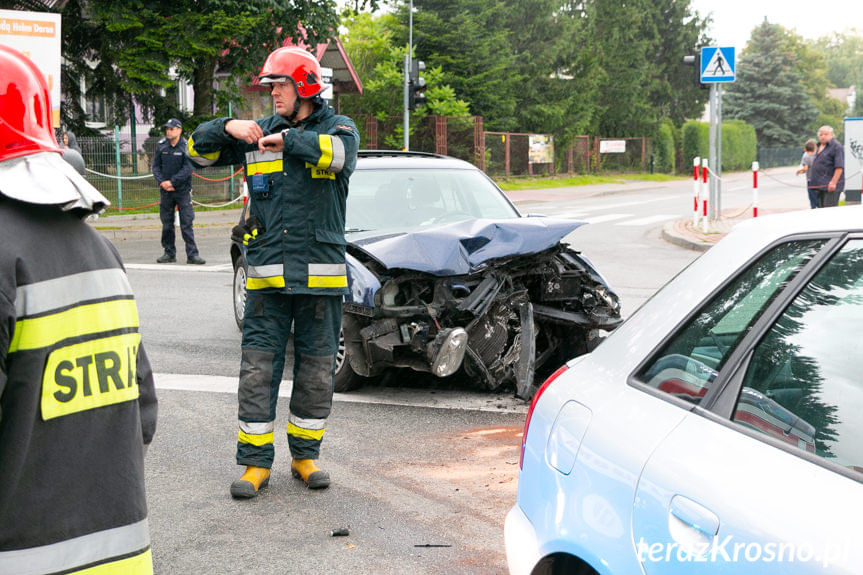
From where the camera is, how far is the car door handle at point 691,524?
6.18 ft

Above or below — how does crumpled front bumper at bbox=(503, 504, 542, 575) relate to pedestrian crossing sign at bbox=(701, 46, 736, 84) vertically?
below

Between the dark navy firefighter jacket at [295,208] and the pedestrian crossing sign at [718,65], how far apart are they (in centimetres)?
1418

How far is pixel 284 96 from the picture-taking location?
473cm

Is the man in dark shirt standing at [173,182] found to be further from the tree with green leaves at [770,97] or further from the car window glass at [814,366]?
the tree with green leaves at [770,97]

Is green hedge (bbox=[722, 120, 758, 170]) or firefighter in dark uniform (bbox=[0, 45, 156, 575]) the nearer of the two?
firefighter in dark uniform (bbox=[0, 45, 156, 575])

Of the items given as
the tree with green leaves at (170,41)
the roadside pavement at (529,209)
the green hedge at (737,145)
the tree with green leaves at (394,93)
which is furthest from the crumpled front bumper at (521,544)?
the green hedge at (737,145)

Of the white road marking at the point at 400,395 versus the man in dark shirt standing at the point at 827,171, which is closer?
the white road marking at the point at 400,395

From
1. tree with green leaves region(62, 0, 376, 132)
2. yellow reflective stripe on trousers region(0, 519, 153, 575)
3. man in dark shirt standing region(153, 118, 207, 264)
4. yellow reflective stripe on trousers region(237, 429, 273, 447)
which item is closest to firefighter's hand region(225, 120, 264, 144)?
yellow reflective stripe on trousers region(237, 429, 273, 447)

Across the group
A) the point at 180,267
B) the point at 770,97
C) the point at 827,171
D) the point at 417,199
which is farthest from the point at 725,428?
the point at 770,97

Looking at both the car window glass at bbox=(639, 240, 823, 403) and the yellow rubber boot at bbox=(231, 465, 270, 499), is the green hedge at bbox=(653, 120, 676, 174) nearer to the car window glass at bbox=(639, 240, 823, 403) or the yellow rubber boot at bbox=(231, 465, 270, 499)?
the yellow rubber boot at bbox=(231, 465, 270, 499)

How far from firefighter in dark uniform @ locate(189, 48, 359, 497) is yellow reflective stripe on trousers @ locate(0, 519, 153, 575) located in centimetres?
254

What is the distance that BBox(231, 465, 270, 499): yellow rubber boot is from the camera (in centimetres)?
465

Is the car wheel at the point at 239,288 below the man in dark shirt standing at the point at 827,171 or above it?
below

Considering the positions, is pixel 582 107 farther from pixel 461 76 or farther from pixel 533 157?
pixel 461 76
